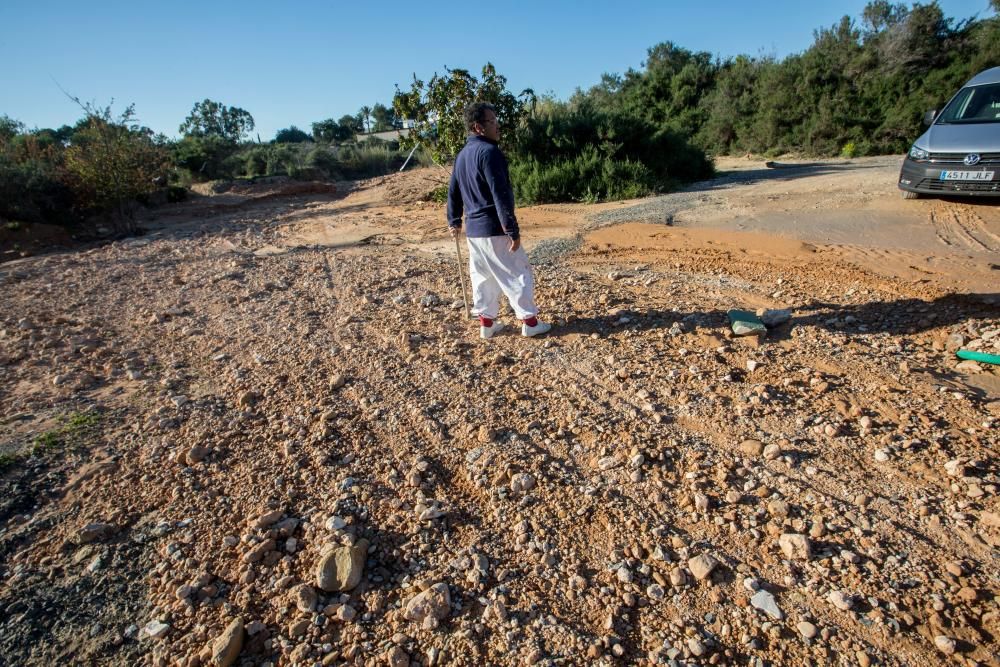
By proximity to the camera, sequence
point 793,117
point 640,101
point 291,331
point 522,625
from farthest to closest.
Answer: point 640,101 < point 793,117 < point 291,331 < point 522,625

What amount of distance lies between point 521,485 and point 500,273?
188 centimetres

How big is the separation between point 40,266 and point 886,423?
428 inches

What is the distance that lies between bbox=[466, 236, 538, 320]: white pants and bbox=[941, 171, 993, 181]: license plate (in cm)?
635

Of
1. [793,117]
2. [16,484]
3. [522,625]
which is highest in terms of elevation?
[793,117]

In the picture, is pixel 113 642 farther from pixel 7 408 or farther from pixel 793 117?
pixel 793 117

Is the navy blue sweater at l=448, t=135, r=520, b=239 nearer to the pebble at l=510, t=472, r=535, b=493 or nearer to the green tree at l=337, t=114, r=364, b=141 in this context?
the pebble at l=510, t=472, r=535, b=493

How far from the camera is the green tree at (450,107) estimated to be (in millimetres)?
10742

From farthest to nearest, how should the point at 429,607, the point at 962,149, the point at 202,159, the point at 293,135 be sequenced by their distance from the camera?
the point at 293,135 < the point at 202,159 < the point at 962,149 < the point at 429,607

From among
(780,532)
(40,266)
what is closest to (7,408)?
(780,532)

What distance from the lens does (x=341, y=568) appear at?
2.20m

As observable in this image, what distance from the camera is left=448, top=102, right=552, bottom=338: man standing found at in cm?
370

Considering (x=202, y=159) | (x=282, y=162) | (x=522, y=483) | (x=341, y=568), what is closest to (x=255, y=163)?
(x=282, y=162)

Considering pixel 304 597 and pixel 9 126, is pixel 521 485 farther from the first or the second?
pixel 9 126

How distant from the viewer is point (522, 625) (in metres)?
1.97
